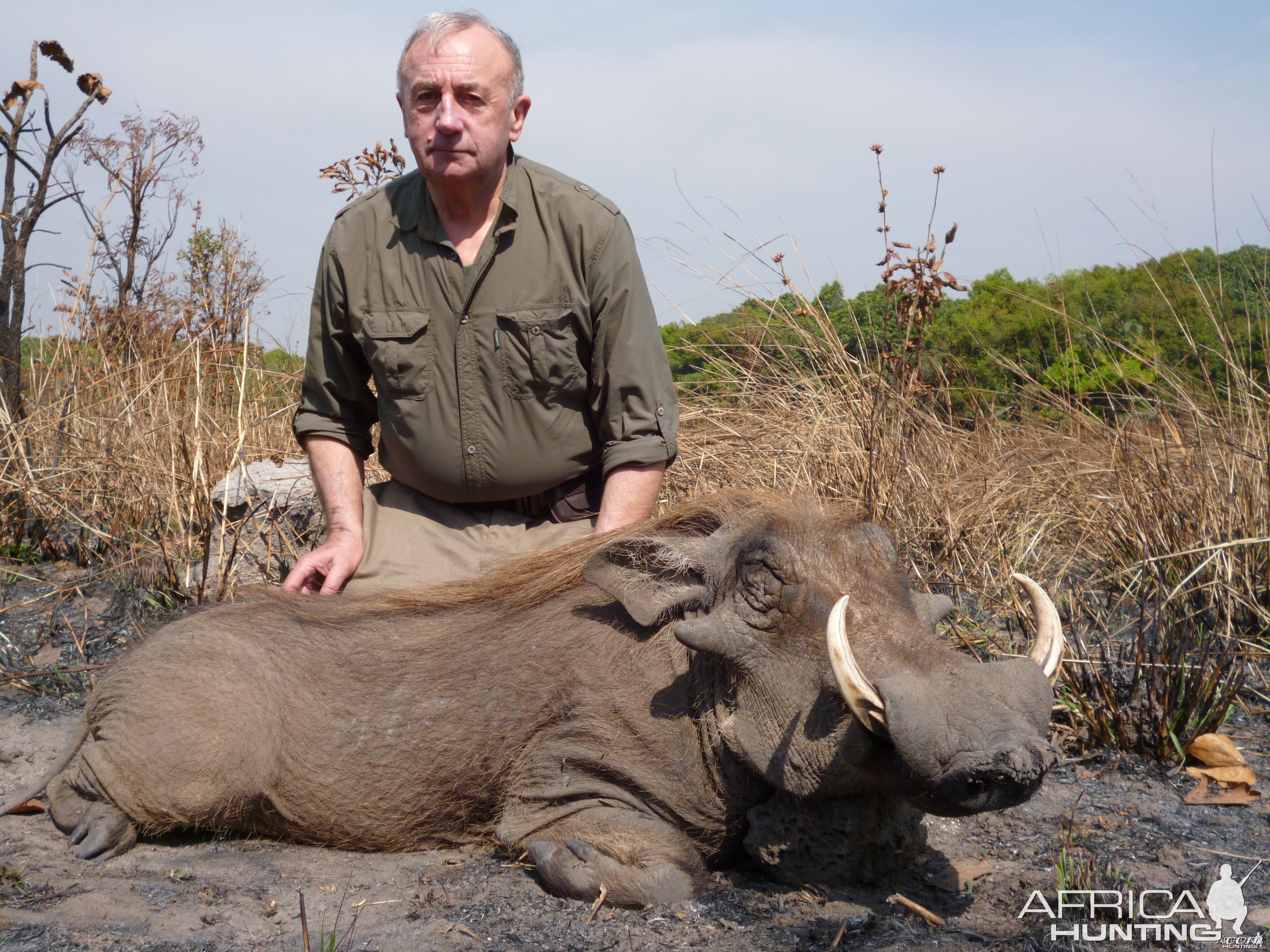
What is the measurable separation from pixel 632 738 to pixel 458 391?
1375 millimetres

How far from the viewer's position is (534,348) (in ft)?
11.2

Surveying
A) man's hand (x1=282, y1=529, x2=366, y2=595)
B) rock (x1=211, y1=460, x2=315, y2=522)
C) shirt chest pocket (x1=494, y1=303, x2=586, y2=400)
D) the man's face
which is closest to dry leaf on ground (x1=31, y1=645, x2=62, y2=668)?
rock (x1=211, y1=460, x2=315, y2=522)

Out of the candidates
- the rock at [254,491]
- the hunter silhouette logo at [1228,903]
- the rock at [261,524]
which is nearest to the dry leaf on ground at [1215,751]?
the hunter silhouette logo at [1228,903]

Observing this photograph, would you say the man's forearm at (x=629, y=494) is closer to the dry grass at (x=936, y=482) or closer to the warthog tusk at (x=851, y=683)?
the dry grass at (x=936, y=482)

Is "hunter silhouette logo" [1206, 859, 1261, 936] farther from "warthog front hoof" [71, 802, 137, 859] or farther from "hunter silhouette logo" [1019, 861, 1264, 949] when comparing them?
"warthog front hoof" [71, 802, 137, 859]

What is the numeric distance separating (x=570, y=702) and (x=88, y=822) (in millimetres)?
1270

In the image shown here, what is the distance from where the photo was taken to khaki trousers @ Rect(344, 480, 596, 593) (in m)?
3.40

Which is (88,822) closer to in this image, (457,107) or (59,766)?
(59,766)

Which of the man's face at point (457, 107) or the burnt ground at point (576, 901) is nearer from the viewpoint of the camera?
the burnt ground at point (576, 901)

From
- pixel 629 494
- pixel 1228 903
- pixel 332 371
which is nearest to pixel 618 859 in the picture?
pixel 629 494

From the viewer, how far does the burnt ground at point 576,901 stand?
2191 mm

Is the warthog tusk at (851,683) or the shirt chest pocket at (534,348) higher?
the shirt chest pocket at (534,348)

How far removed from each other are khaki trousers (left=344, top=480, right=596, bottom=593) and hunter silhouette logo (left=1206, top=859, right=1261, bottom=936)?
1.87 meters

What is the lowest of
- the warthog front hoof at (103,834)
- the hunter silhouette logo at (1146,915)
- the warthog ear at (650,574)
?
the hunter silhouette logo at (1146,915)
